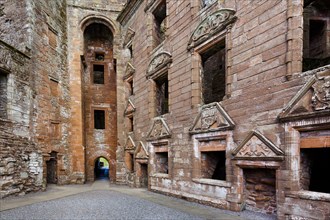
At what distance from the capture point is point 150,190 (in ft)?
35.8

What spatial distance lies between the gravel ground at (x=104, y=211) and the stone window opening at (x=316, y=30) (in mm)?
7008

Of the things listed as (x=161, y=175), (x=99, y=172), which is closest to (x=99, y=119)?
(x=99, y=172)

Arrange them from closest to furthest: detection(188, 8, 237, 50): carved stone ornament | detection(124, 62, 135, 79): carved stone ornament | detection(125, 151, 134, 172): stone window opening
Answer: detection(188, 8, 237, 50): carved stone ornament, detection(124, 62, 135, 79): carved stone ornament, detection(125, 151, 134, 172): stone window opening

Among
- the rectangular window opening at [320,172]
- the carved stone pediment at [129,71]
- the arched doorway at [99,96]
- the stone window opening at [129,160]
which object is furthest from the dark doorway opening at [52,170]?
the rectangular window opening at [320,172]

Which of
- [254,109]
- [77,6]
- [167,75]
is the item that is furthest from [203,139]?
[77,6]

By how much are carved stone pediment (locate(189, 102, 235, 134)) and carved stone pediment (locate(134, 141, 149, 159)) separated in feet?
12.5

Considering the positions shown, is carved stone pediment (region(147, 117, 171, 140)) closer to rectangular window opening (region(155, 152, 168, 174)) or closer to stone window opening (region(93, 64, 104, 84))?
rectangular window opening (region(155, 152, 168, 174))

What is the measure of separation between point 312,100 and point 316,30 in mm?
6666

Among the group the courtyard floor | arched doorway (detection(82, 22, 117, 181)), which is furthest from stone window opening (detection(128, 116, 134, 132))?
the courtyard floor

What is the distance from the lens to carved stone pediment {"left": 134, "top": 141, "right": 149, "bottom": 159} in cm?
1150

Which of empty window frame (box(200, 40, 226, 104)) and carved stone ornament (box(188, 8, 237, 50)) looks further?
empty window frame (box(200, 40, 226, 104))

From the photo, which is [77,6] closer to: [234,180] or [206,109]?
[206,109]

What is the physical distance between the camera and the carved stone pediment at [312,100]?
4.75 metres

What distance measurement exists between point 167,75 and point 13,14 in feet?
27.7
